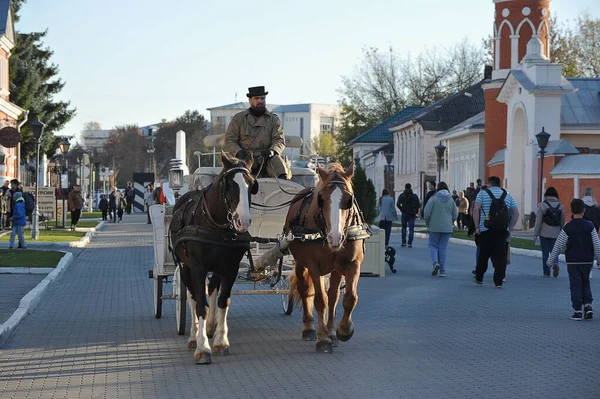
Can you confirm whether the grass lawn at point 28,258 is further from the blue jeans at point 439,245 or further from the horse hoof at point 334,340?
the horse hoof at point 334,340

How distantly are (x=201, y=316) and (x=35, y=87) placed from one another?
56.8 meters

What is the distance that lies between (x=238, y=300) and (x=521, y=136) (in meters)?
38.0

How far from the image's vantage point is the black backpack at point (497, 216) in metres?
18.6

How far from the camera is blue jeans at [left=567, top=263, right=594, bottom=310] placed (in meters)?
13.6

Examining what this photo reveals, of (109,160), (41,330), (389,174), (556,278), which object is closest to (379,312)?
(41,330)

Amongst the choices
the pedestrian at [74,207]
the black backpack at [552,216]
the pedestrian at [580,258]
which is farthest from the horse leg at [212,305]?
the pedestrian at [74,207]

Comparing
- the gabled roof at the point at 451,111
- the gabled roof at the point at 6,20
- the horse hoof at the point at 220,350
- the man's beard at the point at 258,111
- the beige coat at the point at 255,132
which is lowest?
the horse hoof at the point at 220,350

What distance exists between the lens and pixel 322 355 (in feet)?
33.7

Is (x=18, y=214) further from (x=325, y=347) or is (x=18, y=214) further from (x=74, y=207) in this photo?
(x=325, y=347)

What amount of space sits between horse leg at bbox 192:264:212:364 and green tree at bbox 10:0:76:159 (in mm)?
51023

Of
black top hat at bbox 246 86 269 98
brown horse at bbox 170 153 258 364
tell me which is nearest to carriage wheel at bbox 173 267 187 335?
brown horse at bbox 170 153 258 364

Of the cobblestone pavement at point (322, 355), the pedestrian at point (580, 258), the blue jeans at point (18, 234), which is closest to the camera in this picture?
the cobblestone pavement at point (322, 355)

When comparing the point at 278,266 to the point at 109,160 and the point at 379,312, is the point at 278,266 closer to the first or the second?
the point at 379,312

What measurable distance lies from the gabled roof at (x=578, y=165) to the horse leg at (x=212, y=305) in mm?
31013
